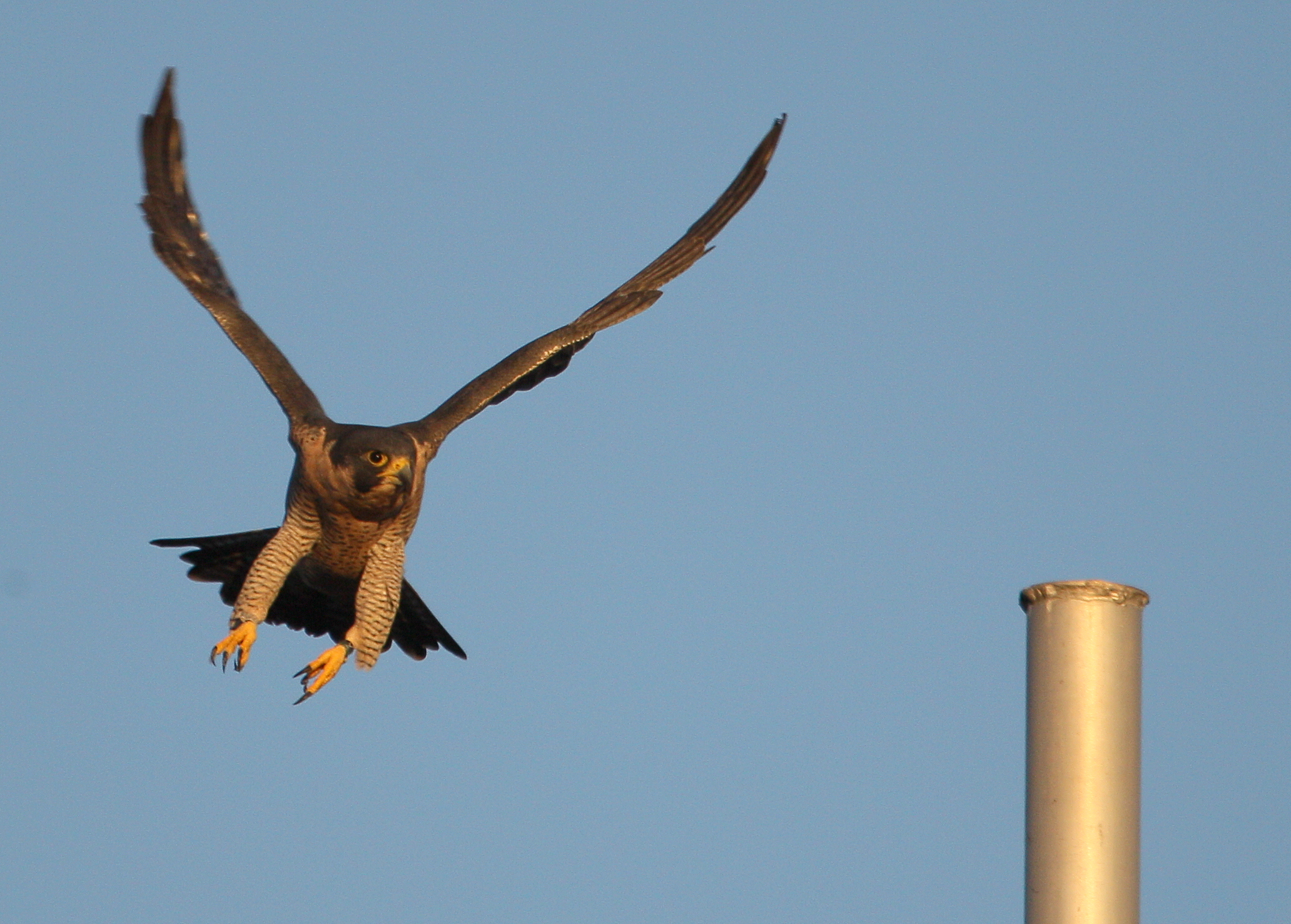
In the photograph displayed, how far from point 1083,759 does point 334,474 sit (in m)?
7.00

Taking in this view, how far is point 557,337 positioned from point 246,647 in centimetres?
317

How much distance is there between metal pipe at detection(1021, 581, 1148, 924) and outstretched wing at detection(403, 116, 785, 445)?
713 cm

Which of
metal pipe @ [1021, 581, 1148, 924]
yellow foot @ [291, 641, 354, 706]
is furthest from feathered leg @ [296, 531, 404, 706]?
metal pipe @ [1021, 581, 1148, 924]

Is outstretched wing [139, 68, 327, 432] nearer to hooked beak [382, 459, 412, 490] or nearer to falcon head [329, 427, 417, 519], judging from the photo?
falcon head [329, 427, 417, 519]

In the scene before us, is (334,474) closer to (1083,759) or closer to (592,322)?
(592,322)

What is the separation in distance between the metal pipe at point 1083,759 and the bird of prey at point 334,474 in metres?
6.51

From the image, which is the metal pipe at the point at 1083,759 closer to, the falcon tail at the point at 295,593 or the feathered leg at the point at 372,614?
the feathered leg at the point at 372,614

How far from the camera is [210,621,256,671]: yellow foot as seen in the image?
35.8 feet

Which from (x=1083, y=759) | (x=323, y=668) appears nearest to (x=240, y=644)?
(x=323, y=668)

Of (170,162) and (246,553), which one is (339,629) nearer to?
(246,553)

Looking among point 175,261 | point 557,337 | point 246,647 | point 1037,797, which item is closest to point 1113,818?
point 1037,797

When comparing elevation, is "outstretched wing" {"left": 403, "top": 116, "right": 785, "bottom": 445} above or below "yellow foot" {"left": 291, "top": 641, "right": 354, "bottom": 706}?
above

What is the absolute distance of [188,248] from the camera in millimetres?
13023

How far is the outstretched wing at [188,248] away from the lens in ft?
39.4
